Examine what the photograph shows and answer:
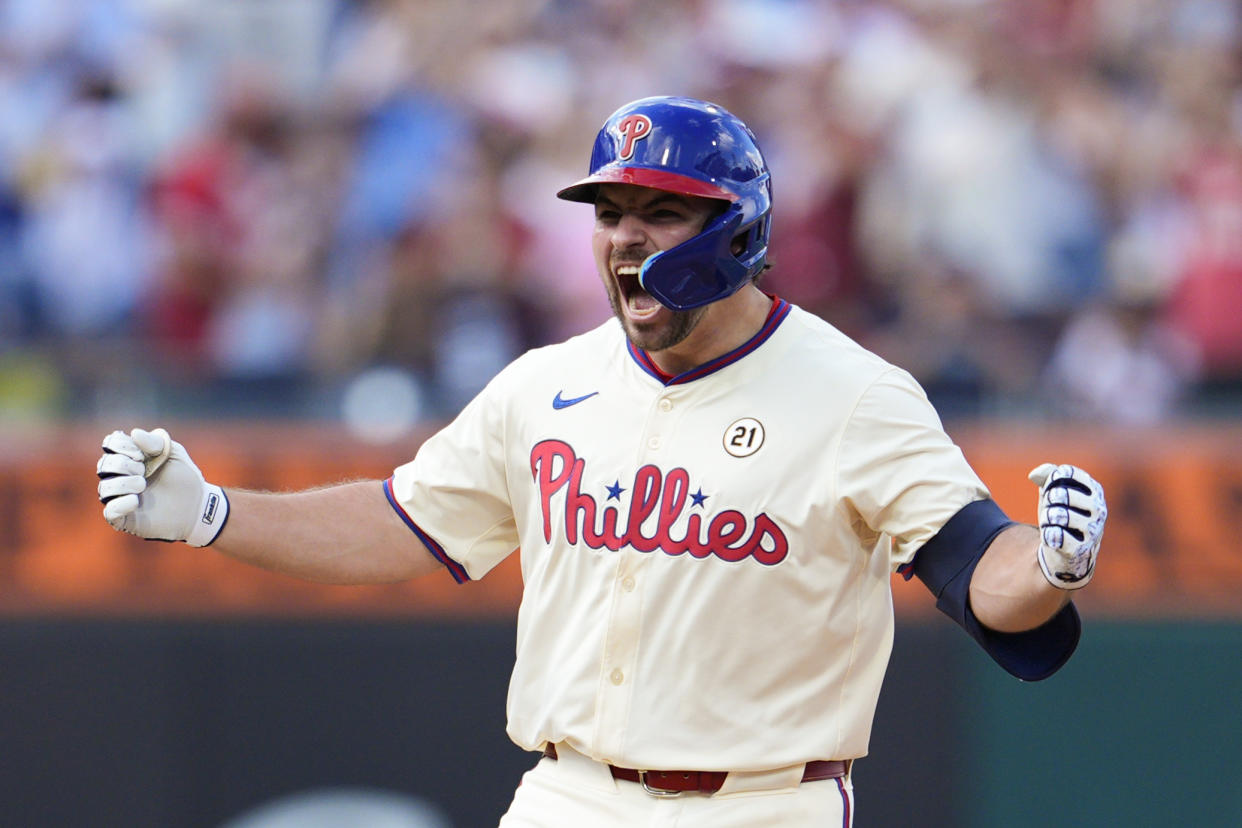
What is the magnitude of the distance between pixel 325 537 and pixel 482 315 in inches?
137

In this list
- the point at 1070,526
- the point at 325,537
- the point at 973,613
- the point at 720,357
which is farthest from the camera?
the point at 325,537

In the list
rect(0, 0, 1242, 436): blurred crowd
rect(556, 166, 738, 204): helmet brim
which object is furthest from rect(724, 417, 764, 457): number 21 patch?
rect(0, 0, 1242, 436): blurred crowd

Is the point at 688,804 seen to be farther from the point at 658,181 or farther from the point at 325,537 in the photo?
the point at 658,181

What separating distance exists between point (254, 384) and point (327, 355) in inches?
35.6

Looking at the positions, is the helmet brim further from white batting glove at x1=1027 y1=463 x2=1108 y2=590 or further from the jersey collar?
white batting glove at x1=1027 y1=463 x2=1108 y2=590

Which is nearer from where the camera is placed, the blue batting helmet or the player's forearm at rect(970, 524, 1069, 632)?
the player's forearm at rect(970, 524, 1069, 632)

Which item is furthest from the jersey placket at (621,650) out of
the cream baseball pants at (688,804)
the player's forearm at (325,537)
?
the player's forearm at (325,537)

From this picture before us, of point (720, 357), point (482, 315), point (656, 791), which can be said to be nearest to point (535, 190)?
point (482, 315)

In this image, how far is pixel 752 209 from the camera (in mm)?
3777

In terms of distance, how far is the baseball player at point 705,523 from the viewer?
142 inches

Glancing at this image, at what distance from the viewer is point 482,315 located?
7.41 meters

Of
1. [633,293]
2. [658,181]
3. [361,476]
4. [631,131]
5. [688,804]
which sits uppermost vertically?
[631,131]

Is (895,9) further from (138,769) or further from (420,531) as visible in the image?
(420,531)

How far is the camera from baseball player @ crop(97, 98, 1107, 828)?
3.60 m
